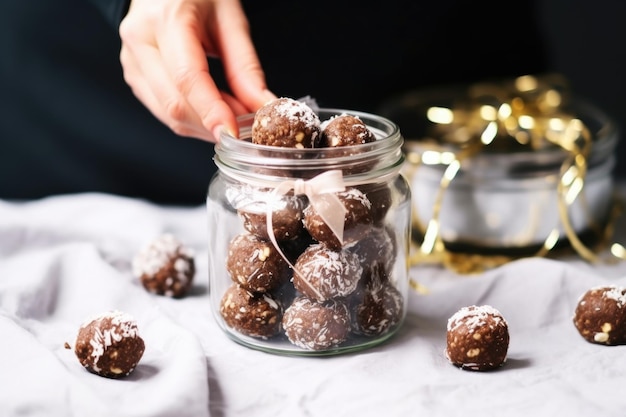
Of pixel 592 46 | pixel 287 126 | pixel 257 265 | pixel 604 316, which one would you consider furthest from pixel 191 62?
pixel 592 46

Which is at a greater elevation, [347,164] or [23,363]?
[347,164]

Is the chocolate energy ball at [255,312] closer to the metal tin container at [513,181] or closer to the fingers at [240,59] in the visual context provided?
the fingers at [240,59]

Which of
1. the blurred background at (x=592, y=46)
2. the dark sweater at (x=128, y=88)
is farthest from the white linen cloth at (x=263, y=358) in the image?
the blurred background at (x=592, y=46)

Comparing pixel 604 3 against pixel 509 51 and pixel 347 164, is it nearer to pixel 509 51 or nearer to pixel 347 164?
pixel 509 51

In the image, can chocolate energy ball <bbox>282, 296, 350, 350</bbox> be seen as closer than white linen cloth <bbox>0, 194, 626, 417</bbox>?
No

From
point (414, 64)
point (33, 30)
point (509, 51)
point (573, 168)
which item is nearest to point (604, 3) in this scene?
point (509, 51)

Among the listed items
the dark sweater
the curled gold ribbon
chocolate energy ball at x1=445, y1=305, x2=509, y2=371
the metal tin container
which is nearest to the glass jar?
the curled gold ribbon

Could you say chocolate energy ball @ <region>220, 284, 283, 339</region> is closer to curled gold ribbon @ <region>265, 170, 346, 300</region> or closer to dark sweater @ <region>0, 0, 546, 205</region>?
curled gold ribbon @ <region>265, 170, 346, 300</region>
